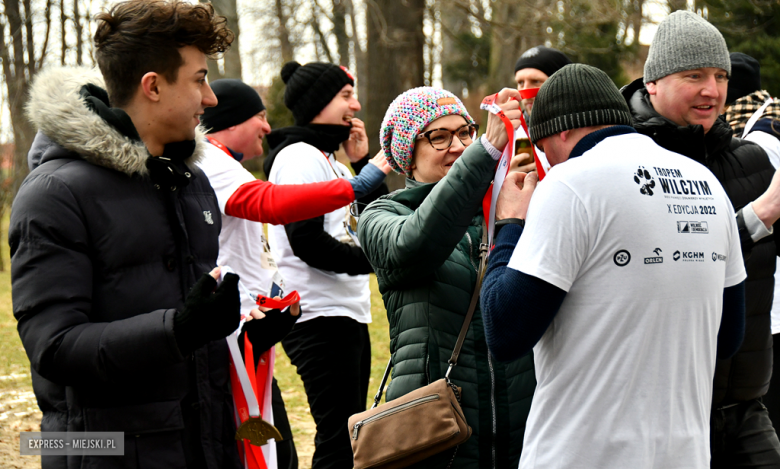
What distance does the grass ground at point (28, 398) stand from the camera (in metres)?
5.44

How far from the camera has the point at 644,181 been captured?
6.30 ft

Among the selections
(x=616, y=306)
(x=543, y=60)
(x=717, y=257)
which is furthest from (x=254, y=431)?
(x=543, y=60)

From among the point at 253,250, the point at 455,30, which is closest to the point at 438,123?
the point at 253,250

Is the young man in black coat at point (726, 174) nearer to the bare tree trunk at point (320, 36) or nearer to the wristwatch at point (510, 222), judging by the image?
the wristwatch at point (510, 222)

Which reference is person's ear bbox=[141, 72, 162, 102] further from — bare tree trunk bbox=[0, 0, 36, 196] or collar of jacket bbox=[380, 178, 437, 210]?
bare tree trunk bbox=[0, 0, 36, 196]

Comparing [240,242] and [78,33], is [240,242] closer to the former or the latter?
[240,242]

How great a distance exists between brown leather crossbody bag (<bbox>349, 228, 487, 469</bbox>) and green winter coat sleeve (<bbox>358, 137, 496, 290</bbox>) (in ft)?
0.89

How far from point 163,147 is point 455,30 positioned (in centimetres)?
2365

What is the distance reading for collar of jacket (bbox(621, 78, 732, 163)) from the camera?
9.79 ft

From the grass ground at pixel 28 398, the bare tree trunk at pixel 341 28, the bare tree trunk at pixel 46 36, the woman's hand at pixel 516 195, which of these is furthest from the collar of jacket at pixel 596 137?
the bare tree trunk at pixel 341 28

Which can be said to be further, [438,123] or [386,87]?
[386,87]

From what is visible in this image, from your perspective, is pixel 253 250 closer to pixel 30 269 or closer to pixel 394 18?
pixel 30 269

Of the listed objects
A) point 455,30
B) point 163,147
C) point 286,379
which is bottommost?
point 286,379

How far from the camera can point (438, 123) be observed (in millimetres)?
2898
